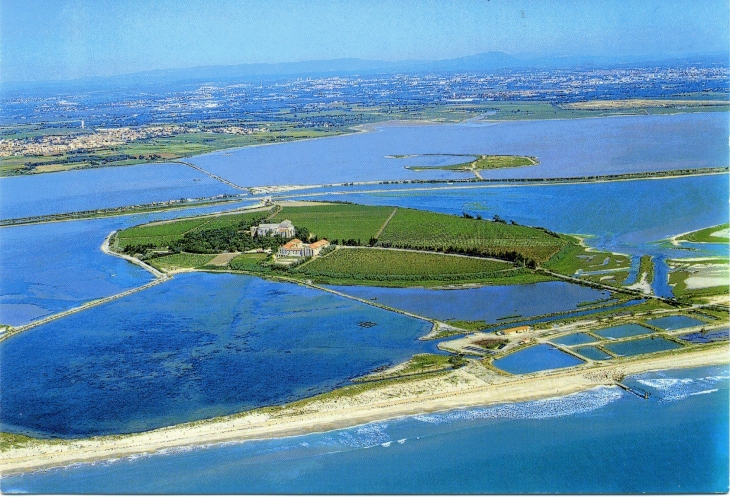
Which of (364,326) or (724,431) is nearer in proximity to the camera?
(724,431)

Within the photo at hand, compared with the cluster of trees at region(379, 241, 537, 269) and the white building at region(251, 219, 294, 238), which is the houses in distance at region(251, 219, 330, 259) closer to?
the white building at region(251, 219, 294, 238)

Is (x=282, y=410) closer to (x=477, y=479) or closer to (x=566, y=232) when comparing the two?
(x=477, y=479)

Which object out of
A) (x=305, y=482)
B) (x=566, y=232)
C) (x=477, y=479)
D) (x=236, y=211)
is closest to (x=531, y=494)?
(x=477, y=479)

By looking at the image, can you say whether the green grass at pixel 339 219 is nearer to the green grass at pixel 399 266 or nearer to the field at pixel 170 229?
the field at pixel 170 229

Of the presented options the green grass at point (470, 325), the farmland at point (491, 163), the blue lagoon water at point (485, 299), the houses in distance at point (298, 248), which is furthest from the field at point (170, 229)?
the farmland at point (491, 163)

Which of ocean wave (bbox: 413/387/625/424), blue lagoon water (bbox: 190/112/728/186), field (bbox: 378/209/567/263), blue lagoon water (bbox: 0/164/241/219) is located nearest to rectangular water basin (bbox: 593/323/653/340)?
ocean wave (bbox: 413/387/625/424)

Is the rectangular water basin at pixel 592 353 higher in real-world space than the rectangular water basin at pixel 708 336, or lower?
lower
